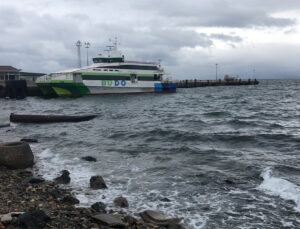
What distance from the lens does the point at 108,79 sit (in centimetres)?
4569

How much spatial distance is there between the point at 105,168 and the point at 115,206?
3.26m

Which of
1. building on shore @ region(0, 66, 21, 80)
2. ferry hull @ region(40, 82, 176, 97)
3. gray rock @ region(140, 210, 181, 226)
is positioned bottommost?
gray rock @ region(140, 210, 181, 226)

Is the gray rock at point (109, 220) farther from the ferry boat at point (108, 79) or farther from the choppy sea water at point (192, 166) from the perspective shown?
the ferry boat at point (108, 79)

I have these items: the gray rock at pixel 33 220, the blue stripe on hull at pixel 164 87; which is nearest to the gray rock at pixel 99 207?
the gray rock at pixel 33 220

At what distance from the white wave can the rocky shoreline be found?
9.47 ft

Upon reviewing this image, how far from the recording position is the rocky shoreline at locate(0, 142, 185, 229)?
5136 mm

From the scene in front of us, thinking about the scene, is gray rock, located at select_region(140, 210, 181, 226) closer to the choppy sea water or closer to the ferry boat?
the choppy sea water

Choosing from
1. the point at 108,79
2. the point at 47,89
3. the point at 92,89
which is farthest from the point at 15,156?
the point at 47,89

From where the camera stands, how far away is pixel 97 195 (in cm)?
752

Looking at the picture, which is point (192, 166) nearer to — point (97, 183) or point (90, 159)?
point (97, 183)

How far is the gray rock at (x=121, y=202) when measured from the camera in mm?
6875

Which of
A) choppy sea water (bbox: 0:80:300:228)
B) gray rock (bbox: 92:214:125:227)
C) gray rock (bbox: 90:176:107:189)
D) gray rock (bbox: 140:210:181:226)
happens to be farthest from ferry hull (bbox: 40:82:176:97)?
gray rock (bbox: 92:214:125:227)

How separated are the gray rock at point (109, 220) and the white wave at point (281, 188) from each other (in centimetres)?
390

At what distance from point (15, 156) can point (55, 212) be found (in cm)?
442
